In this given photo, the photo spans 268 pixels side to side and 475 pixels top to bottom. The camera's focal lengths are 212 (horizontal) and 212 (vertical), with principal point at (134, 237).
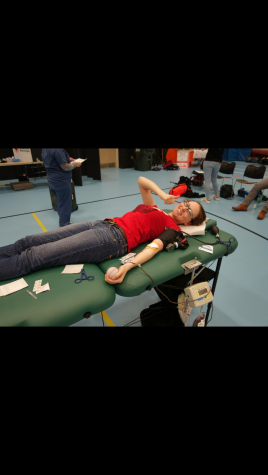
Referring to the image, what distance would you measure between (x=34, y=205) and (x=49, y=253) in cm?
394

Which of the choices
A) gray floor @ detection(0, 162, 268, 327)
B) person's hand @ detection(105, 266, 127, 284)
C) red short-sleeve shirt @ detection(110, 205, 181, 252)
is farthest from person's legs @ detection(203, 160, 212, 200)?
person's hand @ detection(105, 266, 127, 284)

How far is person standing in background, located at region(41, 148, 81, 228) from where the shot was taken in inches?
121

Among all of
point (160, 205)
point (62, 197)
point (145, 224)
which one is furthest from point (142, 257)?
point (160, 205)

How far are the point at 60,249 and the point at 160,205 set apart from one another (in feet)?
11.7

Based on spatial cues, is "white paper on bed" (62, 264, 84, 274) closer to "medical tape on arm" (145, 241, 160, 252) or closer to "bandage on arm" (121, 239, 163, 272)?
"bandage on arm" (121, 239, 163, 272)

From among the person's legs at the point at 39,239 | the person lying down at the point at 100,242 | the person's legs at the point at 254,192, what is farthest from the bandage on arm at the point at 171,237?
the person's legs at the point at 254,192

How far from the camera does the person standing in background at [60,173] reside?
3.08 m

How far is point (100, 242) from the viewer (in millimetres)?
1689

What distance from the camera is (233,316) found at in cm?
210

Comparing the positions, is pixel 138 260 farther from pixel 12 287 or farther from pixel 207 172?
pixel 207 172

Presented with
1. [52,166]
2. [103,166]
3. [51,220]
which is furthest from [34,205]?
[103,166]

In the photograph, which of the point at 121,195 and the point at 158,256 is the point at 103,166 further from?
the point at 158,256

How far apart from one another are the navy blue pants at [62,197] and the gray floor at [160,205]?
0.46 meters

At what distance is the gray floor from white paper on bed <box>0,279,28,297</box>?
0.89 meters
